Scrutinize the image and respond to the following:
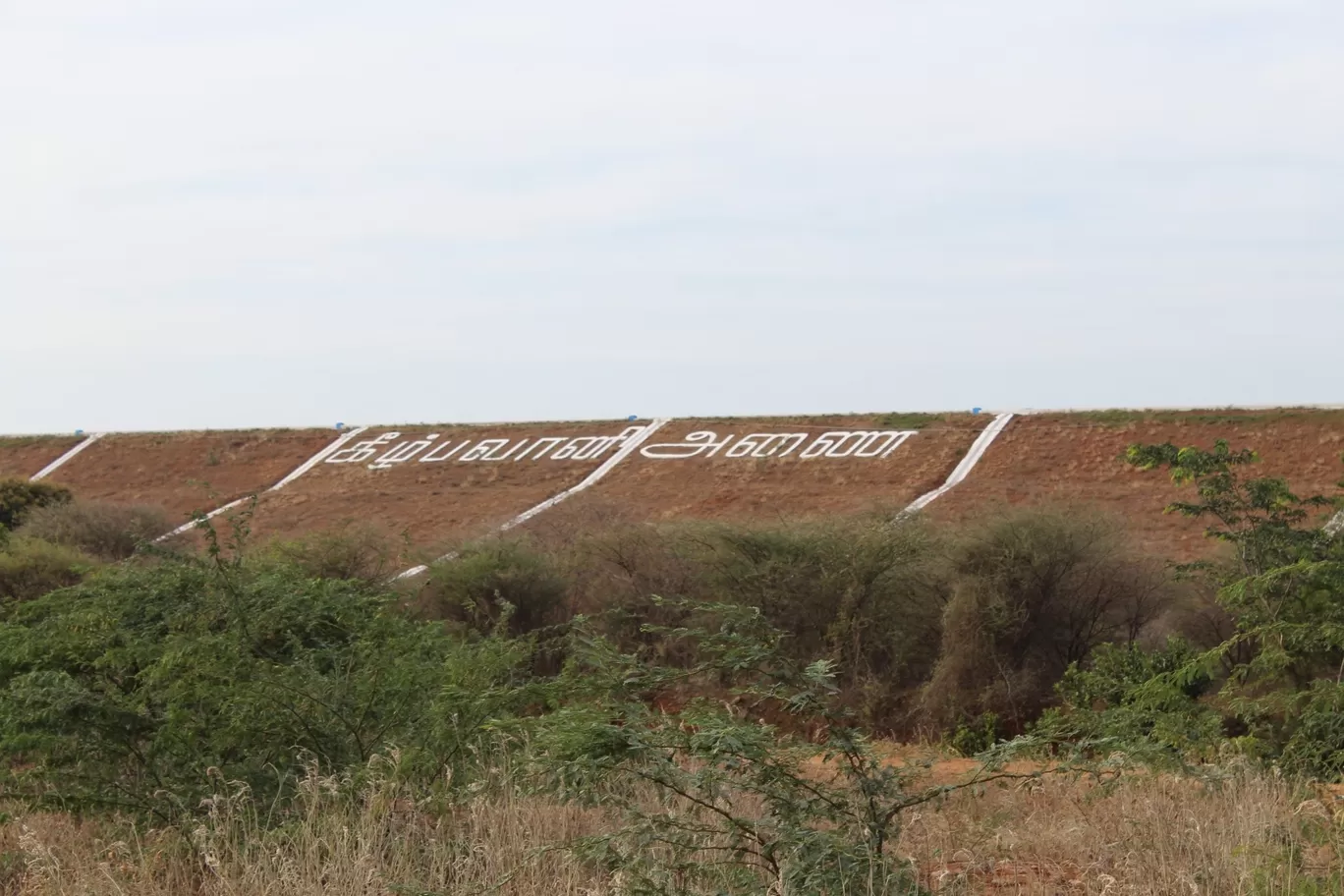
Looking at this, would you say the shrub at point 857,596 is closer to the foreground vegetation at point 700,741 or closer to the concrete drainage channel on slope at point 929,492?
the foreground vegetation at point 700,741

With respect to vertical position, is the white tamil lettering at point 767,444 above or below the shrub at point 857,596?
above

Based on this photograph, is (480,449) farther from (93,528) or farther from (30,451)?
(30,451)

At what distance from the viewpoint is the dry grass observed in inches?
213

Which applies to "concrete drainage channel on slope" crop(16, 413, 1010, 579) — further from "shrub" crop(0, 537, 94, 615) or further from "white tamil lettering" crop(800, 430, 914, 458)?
"shrub" crop(0, 537, 94, 615)

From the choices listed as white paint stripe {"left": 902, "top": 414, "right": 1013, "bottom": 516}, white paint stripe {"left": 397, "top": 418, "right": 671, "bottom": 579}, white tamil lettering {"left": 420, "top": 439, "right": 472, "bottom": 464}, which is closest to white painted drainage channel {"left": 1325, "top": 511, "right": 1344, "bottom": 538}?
white paint stripe {"left": 902, "top": 414, "right": 1013, "bottom": 516}

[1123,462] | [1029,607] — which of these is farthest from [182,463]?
[1029,607]

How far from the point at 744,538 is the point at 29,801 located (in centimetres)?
933

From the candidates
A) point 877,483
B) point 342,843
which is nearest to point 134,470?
point 877,483

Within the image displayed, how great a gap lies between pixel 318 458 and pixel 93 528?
47.8 ft

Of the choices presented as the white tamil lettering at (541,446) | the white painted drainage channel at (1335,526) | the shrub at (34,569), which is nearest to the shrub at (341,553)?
the shrub at (34,569)

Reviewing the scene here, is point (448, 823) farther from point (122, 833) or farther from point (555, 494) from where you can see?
point (555, 494)

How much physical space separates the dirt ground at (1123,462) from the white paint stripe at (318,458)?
18.2 meters

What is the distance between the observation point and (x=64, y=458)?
40656 millimetres

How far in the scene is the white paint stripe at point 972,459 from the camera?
26.1 m
